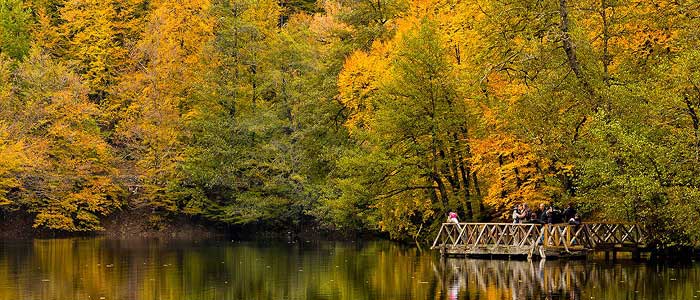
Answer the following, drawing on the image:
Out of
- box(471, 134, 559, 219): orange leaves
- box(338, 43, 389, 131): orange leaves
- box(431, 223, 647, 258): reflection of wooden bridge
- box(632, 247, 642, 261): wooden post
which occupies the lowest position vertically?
box(632, 247, 642, 261): wooden post

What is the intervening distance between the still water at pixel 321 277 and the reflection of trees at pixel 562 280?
0.07 feet

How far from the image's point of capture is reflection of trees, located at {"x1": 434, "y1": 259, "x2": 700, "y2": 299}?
21.4 metres

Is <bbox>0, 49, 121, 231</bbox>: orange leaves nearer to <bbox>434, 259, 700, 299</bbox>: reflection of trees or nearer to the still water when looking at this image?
the still water

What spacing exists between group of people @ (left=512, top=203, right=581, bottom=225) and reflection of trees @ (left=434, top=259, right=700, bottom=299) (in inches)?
69.3

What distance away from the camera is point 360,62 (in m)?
47.1

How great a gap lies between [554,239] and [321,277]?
8.06 metres

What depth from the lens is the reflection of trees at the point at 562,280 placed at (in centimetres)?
2144

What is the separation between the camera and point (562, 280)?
2445cm

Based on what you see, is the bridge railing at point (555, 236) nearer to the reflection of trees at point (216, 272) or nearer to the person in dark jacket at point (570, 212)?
the person in dark jacket at point (570, 212)

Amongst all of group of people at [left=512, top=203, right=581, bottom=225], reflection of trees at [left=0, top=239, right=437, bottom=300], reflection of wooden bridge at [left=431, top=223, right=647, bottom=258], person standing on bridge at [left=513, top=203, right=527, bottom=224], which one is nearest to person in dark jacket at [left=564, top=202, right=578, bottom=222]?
group of people at [left=512, top=203, right=581, bottom=225]

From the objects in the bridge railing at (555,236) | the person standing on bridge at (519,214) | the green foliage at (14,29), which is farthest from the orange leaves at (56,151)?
the person standing on bridge at (519,214)

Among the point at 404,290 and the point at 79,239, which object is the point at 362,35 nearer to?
the point at 79,239

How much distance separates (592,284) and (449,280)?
11.1ft

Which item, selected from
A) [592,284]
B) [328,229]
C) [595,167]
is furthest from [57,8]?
[592,284]
